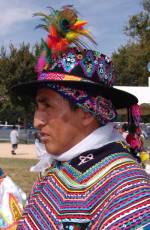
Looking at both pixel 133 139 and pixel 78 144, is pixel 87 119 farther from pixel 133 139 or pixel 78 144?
pixel 133 139

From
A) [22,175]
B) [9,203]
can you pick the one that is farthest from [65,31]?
[22,175]

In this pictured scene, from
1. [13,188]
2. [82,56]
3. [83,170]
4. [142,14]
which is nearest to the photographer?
[83,170]

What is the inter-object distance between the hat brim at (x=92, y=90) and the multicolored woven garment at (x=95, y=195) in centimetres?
23

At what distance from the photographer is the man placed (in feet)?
5.41

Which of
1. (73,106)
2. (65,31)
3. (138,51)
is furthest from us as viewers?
(138,51)

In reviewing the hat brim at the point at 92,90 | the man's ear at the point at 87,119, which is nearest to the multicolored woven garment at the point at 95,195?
the man's ear at the point at 87,119

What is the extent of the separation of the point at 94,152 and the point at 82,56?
424 mm

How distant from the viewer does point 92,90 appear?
75.1 inches

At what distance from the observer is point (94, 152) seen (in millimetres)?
1822

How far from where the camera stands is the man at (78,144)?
5.41 feet

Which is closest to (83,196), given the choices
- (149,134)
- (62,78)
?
(62,78)

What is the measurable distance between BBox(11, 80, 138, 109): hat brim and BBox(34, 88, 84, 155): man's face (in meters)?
0.08

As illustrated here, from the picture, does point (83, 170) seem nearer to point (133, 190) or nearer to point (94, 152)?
point (94, 152)

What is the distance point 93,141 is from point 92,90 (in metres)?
0.22
